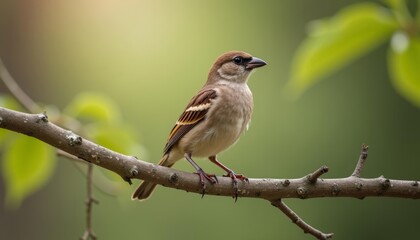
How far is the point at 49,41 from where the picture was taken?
1038 cm

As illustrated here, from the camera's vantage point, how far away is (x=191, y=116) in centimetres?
457

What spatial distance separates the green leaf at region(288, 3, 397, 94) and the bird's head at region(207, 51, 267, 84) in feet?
8.49

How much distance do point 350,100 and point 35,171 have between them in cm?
712

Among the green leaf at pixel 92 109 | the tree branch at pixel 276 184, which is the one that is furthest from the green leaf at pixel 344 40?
the green leaf at pixel 92 109

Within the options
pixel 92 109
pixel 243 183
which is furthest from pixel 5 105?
pixel 243 183

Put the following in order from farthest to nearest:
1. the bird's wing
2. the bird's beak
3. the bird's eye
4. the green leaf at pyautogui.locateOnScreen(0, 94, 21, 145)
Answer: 1. the bird's eye
2. the bird's beak
3. the bird's wing
4. the green leaf at pyautogui.locateOnScreen(0, 94, 21, 145)

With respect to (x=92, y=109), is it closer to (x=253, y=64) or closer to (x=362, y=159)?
(x=362, y=159)

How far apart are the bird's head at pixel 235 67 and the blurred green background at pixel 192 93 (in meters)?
3.02

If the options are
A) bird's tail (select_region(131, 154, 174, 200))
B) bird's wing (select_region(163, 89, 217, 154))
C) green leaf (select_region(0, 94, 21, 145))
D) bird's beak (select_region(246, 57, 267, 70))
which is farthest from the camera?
bird's beak (select_region(246, 57, 267, 70))

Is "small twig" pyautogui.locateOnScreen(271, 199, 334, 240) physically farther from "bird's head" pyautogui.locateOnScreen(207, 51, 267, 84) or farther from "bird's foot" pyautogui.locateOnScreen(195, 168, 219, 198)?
"bird's head" pyautogui.locateOnScreen(207, 51, 267, 84)

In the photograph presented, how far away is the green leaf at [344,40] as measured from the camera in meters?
2.48

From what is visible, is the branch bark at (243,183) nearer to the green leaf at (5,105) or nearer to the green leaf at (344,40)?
the green leaf at (5,105)

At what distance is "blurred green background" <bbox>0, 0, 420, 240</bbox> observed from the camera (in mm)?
8977

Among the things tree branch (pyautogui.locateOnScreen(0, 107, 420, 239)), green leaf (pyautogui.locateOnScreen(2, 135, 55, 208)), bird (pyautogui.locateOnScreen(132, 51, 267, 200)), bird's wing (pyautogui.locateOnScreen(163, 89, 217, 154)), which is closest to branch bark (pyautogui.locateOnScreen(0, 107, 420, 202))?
tree branch (pyautogui.locateOnScreen(0, 107, 420, 239))
